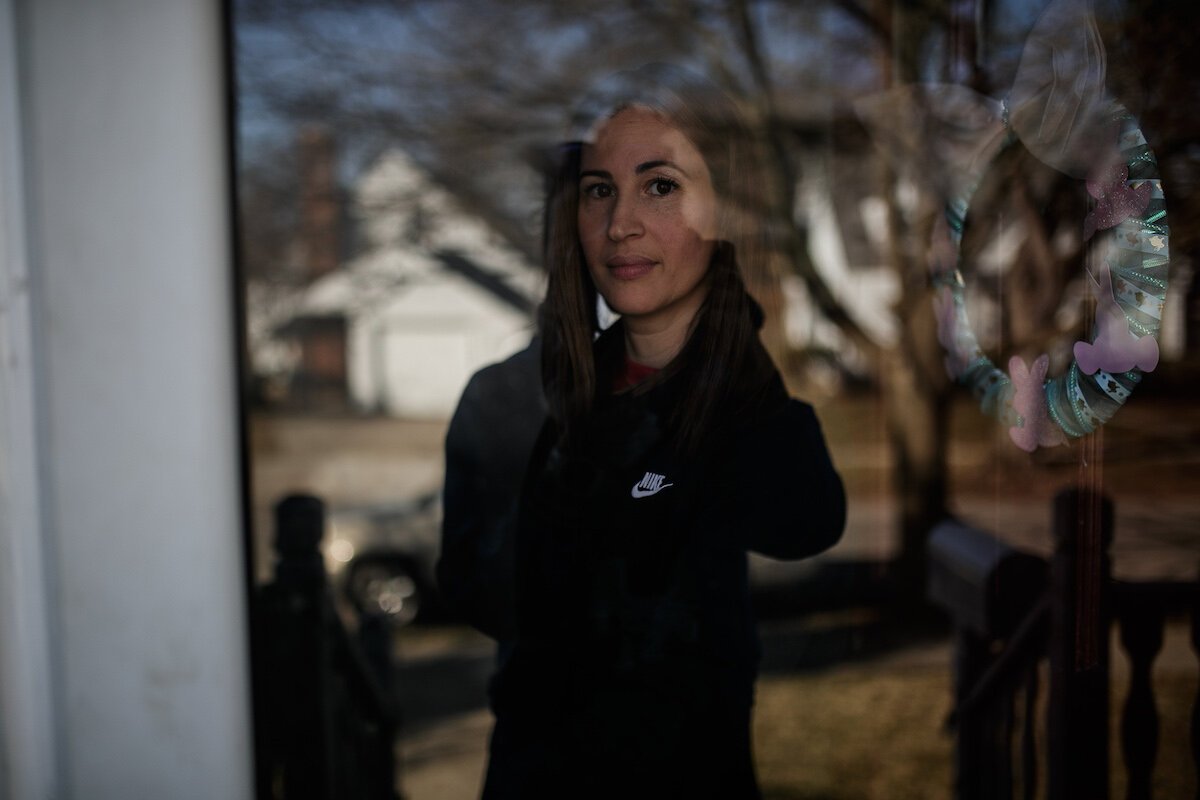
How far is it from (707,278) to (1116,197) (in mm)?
655

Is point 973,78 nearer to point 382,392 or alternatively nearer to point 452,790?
point 382,392

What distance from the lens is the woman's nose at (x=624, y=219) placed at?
1.37 m

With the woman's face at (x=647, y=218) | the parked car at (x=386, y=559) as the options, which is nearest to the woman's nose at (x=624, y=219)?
the woman's face at (x=647, y=218)

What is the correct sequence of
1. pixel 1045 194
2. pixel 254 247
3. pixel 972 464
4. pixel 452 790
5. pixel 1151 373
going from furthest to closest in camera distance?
pixel 254 247
pixel 452 790
pixel 972 464
pixel 1045 194
pixel 1151 373

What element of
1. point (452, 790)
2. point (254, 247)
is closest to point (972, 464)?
point (452, 790)

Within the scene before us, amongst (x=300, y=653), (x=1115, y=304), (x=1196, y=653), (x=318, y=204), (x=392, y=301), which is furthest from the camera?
(x=318, y=204)

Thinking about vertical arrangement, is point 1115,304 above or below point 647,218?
below

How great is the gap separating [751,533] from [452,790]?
1517mm

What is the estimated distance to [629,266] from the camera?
139cm

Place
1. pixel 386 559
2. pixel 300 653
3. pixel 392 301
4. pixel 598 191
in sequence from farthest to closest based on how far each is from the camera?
pixel 386 559 < pixel 392 301 < pixel 300 653 < pixel 598 191

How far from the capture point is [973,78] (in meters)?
1.56

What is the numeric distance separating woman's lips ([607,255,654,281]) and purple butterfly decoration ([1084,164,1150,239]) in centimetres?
73

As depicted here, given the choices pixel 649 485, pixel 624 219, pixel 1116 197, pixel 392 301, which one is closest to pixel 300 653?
pixel 649 485

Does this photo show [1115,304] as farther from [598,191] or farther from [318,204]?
[318,204]
